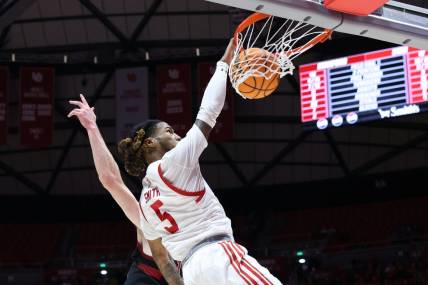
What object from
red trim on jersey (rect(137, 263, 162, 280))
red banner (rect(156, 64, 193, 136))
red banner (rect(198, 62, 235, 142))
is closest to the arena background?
red banner (rect(198, 62, 235, 142))

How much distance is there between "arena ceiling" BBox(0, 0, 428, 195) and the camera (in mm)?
20922

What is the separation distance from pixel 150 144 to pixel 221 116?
1617 centimetres

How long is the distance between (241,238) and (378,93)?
12429 mm

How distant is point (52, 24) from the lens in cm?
2125

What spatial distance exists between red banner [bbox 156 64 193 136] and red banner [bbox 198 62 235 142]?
0.40m

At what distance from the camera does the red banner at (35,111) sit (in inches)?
807

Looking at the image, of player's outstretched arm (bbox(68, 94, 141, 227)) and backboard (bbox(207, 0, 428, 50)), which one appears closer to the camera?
player's outstretched arm (bbox(68, 94, 141, 227))

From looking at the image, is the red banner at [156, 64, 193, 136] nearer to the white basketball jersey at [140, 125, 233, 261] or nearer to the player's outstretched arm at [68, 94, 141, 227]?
the player's outstretched arm at [68, 94, 141, 227]

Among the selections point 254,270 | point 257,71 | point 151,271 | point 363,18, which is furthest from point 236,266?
point 363,18

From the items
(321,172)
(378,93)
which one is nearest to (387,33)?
(378,93)

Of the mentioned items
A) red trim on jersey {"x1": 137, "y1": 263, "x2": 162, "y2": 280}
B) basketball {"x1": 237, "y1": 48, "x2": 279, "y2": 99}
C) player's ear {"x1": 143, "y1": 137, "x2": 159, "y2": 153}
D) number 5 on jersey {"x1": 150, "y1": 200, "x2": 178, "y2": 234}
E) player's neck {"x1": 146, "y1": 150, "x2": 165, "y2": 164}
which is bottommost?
red trim on jersey {"x1": 137, "y1": 263, "x2": 162, "y2": 280}

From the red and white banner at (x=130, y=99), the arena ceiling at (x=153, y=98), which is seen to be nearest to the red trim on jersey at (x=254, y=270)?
the arena ceiling at (x=153, y=98)

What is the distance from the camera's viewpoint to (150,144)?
15.1 feet

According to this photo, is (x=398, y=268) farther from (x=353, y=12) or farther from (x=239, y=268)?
(x=239, y=268)
